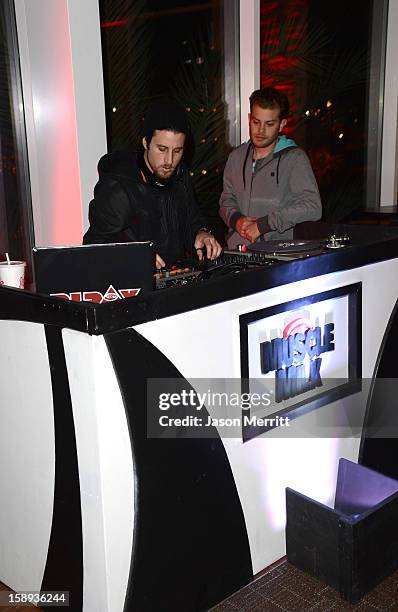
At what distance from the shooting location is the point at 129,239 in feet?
7.72

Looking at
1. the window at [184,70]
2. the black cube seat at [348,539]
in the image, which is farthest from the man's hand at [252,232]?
the window at [184,70]

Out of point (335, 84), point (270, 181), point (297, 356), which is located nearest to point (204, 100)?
point (335, 84)

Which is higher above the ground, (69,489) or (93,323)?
(93,323)

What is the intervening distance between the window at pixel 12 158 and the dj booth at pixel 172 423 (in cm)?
177

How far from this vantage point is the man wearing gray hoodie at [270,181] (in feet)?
9.41

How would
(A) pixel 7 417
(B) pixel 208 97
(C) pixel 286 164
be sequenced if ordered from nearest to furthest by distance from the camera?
(A) pixel 7 417 < (C) pixel 286 164 < (B) pixel 208 97

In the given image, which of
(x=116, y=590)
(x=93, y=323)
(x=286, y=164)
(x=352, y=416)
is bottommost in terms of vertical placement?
(x=116, y=590)

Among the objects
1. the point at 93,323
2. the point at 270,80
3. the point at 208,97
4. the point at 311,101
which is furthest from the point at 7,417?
the point at 311,101

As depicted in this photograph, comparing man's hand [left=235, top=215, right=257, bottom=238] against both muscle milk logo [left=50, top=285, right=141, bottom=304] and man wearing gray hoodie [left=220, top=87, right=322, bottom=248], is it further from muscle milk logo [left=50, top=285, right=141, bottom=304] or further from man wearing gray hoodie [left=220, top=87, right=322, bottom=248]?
muscle milk logo [left=50, top=285, right=141, bottom=304]

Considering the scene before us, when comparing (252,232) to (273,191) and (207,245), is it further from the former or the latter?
(207,245)

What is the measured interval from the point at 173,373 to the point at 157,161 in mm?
845

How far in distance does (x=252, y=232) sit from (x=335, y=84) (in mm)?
3005

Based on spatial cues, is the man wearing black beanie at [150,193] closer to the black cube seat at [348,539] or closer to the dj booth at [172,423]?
the dj booth at [172,423]

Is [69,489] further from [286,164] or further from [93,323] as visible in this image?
[286,164]
